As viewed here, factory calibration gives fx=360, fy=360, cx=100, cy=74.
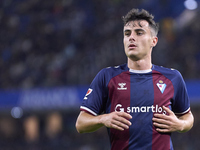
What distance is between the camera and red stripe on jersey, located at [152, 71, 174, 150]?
3303 millimetres

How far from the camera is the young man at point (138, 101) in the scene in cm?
329

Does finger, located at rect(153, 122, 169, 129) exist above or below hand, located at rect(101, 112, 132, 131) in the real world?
below

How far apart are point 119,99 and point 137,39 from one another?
614mm

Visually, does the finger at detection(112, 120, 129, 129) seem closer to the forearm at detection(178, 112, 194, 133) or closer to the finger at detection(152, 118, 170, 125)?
the finger at detection(152, 118, 170, 125)

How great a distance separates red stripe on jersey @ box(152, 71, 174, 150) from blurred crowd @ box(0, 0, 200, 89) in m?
8.01

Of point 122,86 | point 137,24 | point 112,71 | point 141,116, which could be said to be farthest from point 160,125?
point 137,24

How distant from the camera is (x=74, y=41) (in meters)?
14.6

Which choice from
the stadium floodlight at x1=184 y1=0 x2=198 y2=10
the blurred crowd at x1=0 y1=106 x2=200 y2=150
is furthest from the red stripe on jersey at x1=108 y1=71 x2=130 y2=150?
the stadium floodlight at x1=184 y1=0 x2=198 y2=10

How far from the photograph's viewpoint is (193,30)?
12.8 meters

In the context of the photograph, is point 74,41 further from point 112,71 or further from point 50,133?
point 112,71

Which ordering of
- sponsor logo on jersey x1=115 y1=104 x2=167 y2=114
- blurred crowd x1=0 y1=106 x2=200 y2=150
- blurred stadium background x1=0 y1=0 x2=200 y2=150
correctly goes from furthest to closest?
blurred crowd x1=0 y1=106 x2=200 y2=150
blurred stadium background x1=0 y1=0 x2=200 y2=150
sponsor logo on jersey x1=115 y1=104 x2=167 y2=114

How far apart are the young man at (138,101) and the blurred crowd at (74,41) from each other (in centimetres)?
800

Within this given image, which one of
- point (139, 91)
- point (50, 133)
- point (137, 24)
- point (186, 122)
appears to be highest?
point (137, 24)

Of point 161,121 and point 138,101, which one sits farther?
point 138,101
